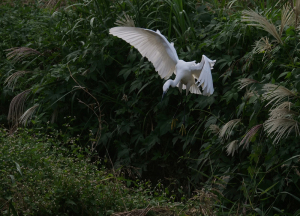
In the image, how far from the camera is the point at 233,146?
3.20 metres

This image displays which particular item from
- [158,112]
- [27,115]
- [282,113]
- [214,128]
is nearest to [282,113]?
[282,113]

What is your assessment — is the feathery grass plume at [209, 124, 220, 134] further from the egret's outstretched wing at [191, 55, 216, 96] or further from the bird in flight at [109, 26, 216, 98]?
the egret's outstretched wing at [191, 55, 216, 96]

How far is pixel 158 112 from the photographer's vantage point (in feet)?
13.9

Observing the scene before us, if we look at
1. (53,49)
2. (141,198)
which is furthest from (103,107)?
(141,198)

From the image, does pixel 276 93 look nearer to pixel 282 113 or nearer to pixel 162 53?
pixel 282 113

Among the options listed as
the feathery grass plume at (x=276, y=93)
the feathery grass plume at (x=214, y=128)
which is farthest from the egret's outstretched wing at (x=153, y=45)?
the feathery grass plume at (x=276, y=93)

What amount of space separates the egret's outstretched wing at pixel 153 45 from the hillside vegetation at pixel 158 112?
477 millimetres

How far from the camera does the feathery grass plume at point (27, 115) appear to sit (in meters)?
4.32

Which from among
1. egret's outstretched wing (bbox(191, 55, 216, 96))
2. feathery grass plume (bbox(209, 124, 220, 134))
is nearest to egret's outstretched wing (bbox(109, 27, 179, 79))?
egret's outstretched wing (bbox(191, 55, 216, 96))

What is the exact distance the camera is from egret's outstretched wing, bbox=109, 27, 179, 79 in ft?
10.9

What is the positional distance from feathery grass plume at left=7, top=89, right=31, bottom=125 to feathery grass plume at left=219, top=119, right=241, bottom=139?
98.5 inches

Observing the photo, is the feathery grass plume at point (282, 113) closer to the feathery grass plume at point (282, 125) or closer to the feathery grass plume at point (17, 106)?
the feathery grass plume at point (282, 125)

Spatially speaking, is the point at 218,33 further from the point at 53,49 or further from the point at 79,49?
the point at 53,49

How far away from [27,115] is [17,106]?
1.14 feet
